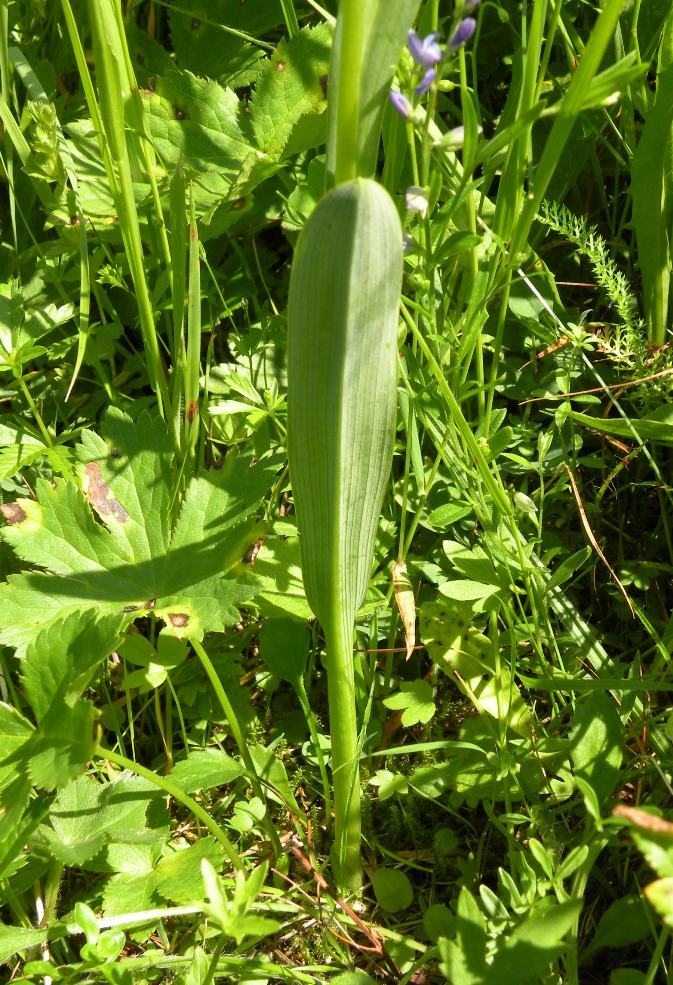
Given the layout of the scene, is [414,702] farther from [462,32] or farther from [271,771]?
[462,32]

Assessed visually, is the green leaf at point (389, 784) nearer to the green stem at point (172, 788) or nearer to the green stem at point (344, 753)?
the green stem at point (344, 753)

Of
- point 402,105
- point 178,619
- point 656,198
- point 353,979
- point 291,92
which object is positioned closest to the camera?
point 402,105

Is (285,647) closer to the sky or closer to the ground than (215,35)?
closer to the ground

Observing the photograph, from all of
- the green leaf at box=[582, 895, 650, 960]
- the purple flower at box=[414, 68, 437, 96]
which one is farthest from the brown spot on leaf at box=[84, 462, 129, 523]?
the green leaf at box=[582, 895, 650, 960]

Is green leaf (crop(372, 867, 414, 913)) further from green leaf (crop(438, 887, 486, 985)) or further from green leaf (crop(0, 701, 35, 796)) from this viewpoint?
green leaf (crop(0, 701, 35, 796))

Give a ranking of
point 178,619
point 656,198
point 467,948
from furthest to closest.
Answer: point 656,198 → point 178,619 → point 467,948

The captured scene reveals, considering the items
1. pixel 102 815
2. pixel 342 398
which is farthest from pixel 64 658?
pixel 342 398

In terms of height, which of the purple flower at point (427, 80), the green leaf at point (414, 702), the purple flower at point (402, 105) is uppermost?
the purple flower at point (427, 80)

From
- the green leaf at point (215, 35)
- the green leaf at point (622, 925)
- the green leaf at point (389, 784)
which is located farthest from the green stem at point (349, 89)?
the green leaf at point (215, 35)

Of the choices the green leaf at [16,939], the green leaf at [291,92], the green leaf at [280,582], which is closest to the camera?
the green leaf at [16,939]
